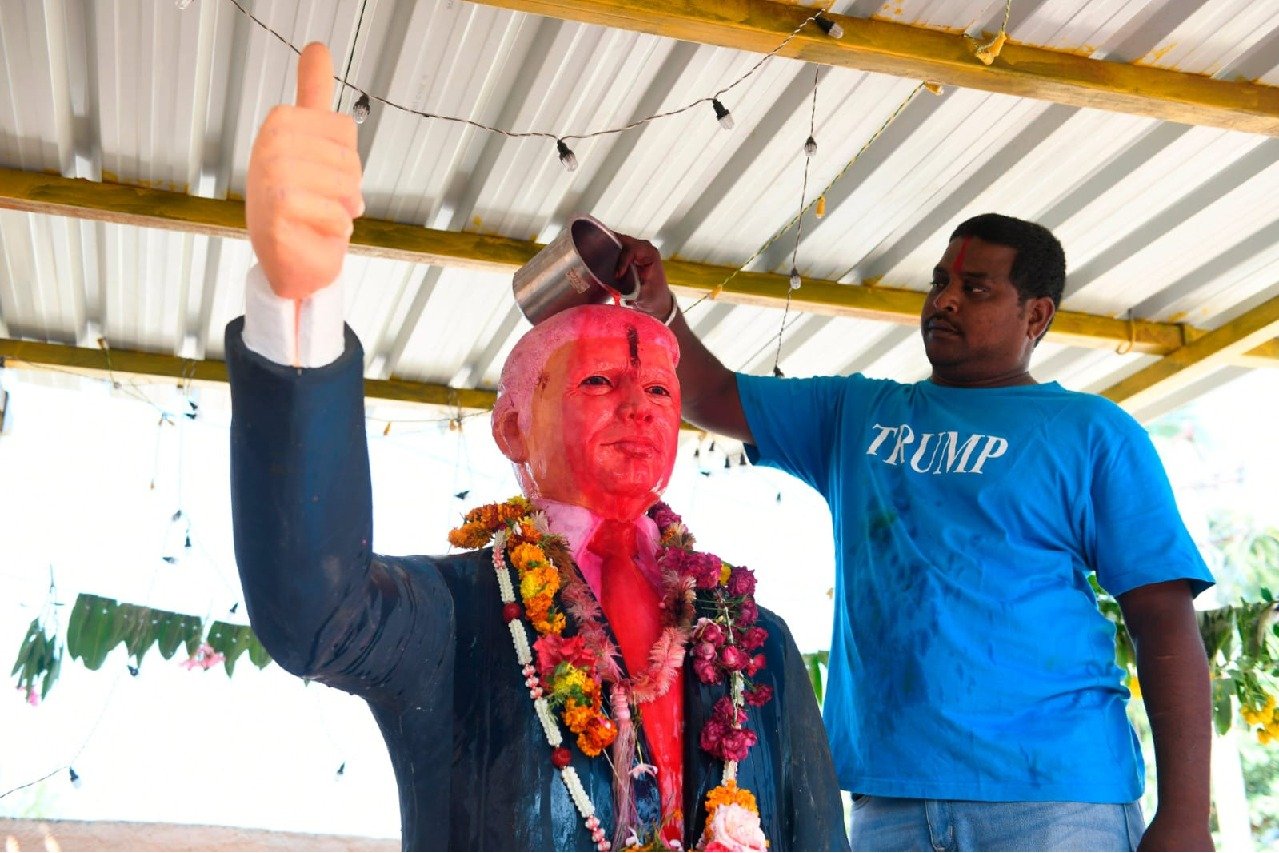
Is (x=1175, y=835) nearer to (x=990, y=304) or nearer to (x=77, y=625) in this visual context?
(x=990, y=304)

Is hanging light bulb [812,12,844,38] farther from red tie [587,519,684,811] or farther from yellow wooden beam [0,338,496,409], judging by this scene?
yellow wooden beam [0,338,496,409]

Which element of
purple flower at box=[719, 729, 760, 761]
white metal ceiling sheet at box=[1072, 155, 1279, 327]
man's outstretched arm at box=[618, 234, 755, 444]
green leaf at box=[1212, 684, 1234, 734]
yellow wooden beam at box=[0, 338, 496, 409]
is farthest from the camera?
yellow wooden beam at box=[0, 338, 496, 409]

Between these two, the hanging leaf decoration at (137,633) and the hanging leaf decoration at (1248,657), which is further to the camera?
the hanging leaf decoration at (137,633)

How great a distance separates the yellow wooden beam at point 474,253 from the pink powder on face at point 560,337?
326cm

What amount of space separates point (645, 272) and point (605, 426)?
21.3 inches

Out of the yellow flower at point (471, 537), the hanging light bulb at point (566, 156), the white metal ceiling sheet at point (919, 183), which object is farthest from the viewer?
the white metal ceiling sheet at point (919, 183)

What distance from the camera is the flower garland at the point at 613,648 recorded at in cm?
199

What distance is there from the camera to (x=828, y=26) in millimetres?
4273

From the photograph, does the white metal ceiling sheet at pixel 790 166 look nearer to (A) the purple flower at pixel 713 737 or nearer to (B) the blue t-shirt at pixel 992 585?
(B) the blue t-shirt at pixel 992 585

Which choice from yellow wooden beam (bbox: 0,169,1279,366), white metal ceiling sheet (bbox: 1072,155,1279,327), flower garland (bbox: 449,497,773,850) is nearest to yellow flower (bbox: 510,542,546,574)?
flower garland (bbox: 449,497,773,850)

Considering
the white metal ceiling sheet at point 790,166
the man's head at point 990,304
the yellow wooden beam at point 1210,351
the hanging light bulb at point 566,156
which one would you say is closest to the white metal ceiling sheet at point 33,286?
the hanging light bulb at point 566,156

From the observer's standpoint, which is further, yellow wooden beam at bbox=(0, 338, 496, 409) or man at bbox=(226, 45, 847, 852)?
yellow wooden beam at bbox=(0, 338, 496, 409)

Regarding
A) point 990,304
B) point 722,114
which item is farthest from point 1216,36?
point 990,304

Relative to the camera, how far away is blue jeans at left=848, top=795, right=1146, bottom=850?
2.44 m
